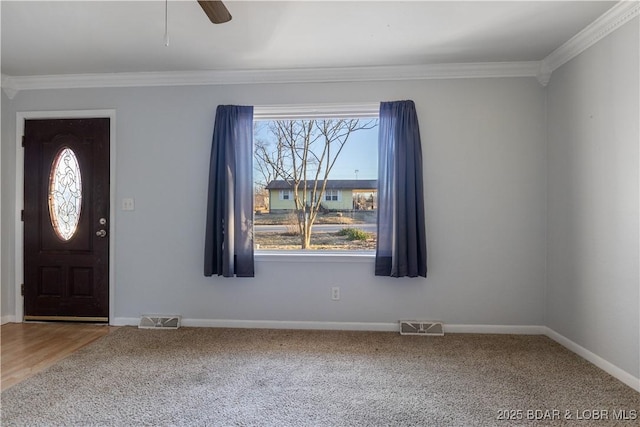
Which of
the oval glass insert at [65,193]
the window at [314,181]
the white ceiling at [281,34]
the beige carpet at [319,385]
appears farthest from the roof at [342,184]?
the oval glass insert at [65,193]

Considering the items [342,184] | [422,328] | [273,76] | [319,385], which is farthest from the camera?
[342,184]

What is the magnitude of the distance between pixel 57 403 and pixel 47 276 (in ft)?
6.27

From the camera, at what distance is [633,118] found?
2129mm

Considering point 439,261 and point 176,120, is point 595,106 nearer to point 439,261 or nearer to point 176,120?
point 439,261

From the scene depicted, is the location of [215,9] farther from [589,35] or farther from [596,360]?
[596,360]

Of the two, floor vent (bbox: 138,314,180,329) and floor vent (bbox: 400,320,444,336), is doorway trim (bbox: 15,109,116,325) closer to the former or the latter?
floor vent (bbox: 138,314,180,329)

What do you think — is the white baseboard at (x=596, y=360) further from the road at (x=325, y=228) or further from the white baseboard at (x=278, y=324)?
the road at (x=325, y=228)

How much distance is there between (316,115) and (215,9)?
5.50 ft

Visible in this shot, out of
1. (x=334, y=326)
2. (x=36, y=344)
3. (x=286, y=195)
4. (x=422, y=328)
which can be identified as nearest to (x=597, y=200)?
(x=422, y=328)

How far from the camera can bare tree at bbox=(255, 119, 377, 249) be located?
3299mm

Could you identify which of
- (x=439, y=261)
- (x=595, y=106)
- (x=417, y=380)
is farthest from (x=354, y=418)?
(x=595, y=106)

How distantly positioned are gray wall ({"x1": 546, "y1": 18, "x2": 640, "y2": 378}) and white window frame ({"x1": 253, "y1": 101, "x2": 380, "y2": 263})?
5.13 ft

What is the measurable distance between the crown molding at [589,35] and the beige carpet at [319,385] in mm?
2336

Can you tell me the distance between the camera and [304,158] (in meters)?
3.32
